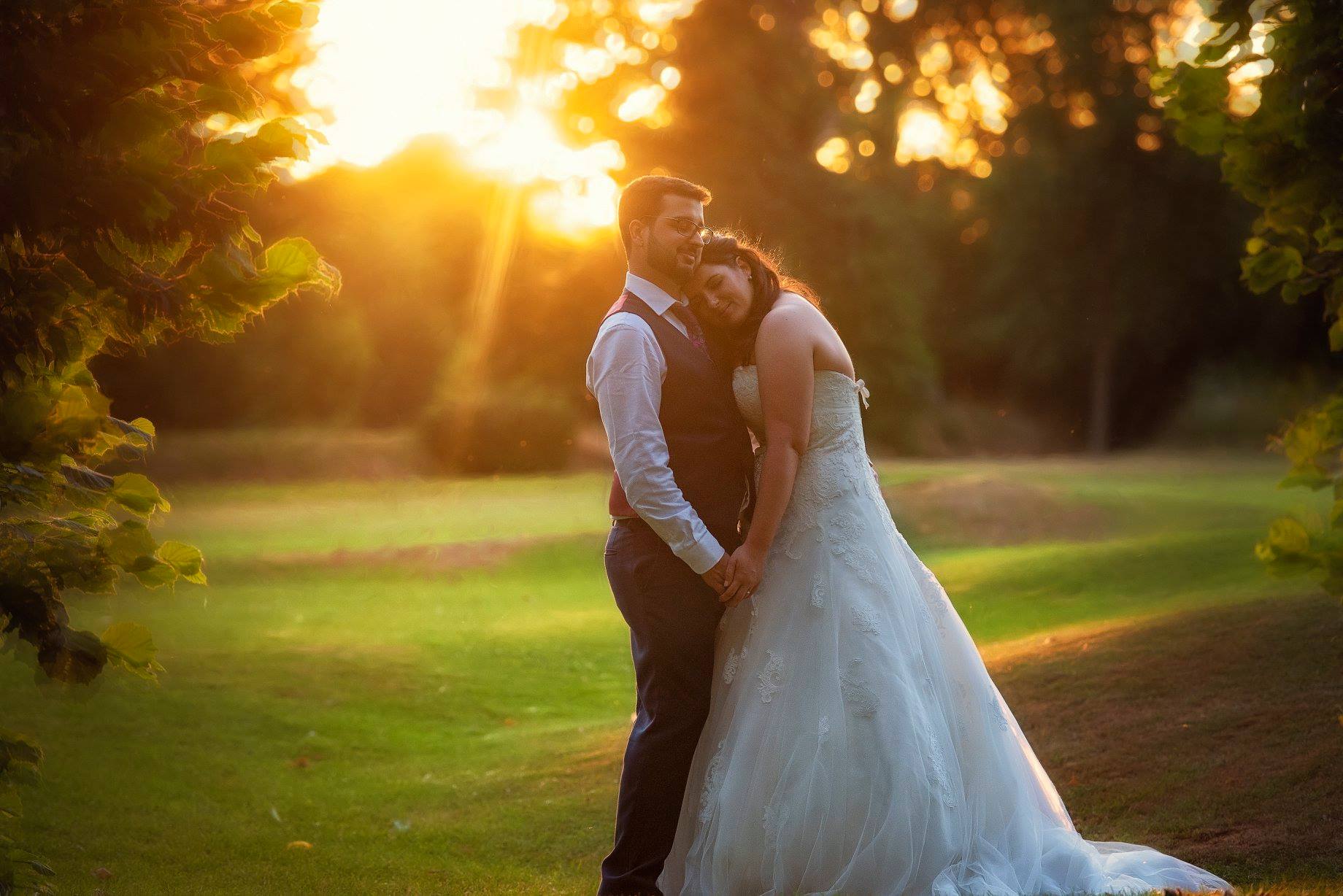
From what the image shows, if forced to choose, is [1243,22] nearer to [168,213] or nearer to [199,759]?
[168,213]

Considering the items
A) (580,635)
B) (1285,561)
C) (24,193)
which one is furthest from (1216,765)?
(580,635)

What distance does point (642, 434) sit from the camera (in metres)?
4.32

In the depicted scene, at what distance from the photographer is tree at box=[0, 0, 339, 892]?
143 inches

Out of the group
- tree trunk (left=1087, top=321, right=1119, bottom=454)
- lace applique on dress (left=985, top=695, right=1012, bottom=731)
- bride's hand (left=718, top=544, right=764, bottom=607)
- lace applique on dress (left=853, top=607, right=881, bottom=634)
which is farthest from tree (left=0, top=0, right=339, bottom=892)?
tree trunk (left=1087, top=321, right=1119, bottom=454)

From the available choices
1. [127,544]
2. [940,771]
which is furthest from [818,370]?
[127,544]

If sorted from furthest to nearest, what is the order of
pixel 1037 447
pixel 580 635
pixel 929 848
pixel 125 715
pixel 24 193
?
pixel 1037 447 < pixel 580 635 < pixel 125 715 < pixel 929 848 < pixel 24 193

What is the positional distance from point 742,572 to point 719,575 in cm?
9

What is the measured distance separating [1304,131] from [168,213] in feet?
14.2

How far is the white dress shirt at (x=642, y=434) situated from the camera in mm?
4297

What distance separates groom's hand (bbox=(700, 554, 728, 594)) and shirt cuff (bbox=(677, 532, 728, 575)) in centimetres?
2

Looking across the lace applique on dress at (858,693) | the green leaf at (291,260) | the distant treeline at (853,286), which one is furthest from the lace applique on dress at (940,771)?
the distant treeline at (853,286)

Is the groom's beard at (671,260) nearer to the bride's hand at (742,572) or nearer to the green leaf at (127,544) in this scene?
the bride's hand at (742,572)

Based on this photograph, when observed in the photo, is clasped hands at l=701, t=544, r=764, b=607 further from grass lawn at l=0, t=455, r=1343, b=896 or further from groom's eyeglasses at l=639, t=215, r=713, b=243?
grass lawn at l=0, t=455, r=1343, b=896

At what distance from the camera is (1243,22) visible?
5.28 meters
